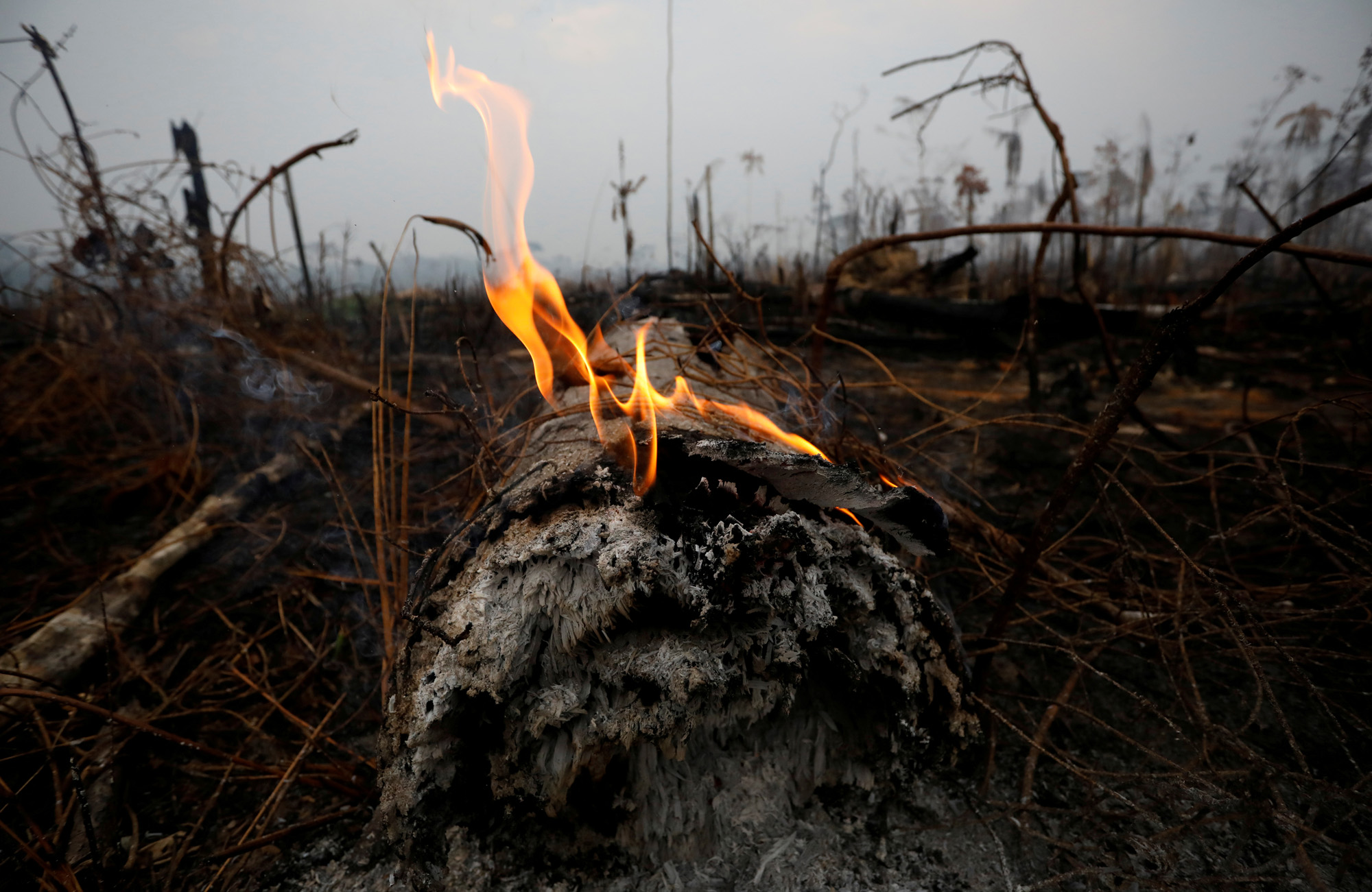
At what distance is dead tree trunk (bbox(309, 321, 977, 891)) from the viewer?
0.92 metres

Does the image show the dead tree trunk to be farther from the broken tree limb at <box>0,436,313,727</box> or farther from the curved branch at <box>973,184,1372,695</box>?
the broken tree limb at <box>0,436,313,727</box>

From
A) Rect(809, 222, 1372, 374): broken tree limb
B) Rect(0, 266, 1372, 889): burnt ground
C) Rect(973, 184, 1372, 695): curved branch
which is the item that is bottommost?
Rect(0, 266, 1372, 889): burnt ground

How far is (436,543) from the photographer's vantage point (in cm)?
233

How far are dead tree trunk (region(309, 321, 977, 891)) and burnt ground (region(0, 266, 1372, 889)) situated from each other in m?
0.19

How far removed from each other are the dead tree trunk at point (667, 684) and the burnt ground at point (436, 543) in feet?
0.62

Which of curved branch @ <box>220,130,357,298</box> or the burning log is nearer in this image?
the burning log

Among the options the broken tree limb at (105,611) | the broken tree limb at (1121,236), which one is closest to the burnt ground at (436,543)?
the broken tree limb at (105,611)

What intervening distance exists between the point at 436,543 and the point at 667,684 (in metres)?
1.79

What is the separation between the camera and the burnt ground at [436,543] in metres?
1.13

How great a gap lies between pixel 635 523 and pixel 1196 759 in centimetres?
118

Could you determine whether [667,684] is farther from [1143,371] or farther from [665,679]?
[1143,371]

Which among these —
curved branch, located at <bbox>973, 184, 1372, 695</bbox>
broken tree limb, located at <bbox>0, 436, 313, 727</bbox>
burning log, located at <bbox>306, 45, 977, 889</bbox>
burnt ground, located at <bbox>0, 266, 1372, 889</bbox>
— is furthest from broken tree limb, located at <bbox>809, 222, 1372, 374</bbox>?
broken tree limb, located at <bbox>0, 436, 313, 727</bbox>

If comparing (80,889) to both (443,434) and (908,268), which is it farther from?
(908,268)

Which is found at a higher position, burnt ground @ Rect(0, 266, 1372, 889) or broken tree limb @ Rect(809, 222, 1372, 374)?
broken tree limb @ Rect(809, 222, 1372, 374)
